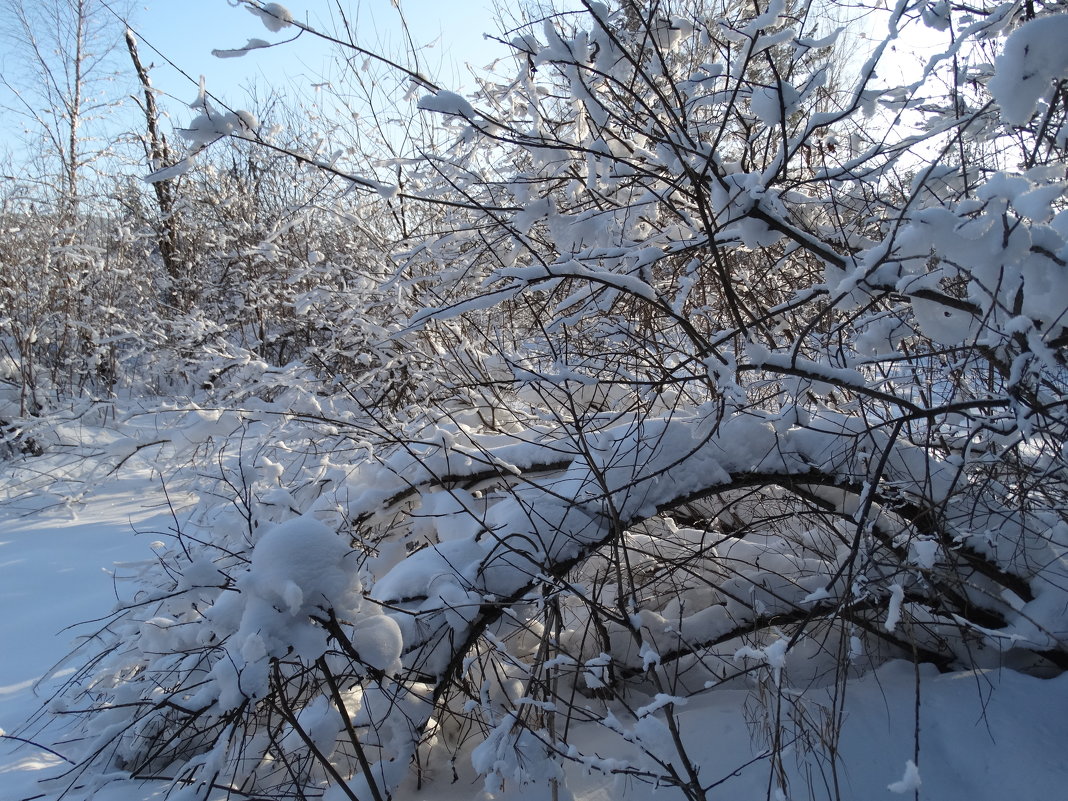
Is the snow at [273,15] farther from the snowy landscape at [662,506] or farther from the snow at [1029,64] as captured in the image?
the snow at [1029,64]

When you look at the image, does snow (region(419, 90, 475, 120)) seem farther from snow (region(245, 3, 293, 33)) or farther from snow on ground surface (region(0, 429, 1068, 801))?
snow on ground surface (region(0, 429, 1068, 801))

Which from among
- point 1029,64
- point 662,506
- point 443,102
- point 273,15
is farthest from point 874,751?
point 273,15

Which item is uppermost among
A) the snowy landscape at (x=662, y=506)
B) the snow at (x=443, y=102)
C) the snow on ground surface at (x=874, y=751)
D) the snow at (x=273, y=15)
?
the snow at (x=273, y=15)

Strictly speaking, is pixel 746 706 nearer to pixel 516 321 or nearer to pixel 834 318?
pixel 834 318

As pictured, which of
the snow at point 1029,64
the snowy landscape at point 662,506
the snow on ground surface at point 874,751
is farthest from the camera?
the snow on ground surface at point 874,751

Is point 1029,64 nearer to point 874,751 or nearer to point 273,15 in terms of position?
point 273,15

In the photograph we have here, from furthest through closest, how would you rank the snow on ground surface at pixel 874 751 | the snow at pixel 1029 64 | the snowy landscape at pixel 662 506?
the snow on ground surface at pixel 874 751 < the snowy landscape at pixel 662 506 < the snow at pixel 1029 64

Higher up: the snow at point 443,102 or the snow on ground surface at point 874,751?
the snow at point 443,102

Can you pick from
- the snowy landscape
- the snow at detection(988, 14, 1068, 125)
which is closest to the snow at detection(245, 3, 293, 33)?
the snowy landscape

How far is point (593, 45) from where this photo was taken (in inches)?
84.6

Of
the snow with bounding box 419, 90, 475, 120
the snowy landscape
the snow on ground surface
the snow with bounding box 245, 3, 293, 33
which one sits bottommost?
the snow on ground surface

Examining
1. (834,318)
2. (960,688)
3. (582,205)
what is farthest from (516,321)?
(960,688)

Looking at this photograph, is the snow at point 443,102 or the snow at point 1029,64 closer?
the snow at point 1029,64

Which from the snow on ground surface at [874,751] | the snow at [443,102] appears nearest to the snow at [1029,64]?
the snow at [443,102]
